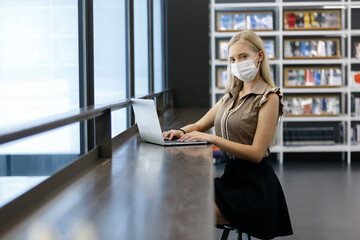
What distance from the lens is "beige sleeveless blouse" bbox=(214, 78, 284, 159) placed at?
2.70 meters

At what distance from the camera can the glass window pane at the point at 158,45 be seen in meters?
6.47

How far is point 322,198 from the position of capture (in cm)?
511

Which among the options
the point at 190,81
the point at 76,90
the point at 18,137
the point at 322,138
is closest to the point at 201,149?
the point at 76,90

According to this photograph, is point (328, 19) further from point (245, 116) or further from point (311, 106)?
point (245, 116)

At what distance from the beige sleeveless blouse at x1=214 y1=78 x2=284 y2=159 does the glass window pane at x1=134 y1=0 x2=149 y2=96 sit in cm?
241

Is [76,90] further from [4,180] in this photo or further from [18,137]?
[18,137]

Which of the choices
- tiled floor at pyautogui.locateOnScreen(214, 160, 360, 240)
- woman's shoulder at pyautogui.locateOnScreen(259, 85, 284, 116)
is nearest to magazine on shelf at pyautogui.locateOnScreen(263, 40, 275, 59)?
tiled floor at pyautogui.locateOnScreen(214, 160, 360, 240)

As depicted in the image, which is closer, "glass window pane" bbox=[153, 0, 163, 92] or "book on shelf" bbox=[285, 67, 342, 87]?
"glass window pane" bbox=[153, 0, 163, 92]

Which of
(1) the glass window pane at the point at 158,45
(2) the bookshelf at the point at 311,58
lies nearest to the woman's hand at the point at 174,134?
(1) the glass window pane at the point at 158,45

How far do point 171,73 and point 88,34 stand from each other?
3.94 m

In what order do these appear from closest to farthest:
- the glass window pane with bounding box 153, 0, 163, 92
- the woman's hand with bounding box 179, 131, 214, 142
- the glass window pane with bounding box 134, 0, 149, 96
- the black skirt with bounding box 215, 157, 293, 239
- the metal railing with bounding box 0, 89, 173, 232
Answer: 1. the metal railing with bounding box 0, 89, 173, 232
2. the black skirt with bounding box 215, 157, 293, 239
3. the woman's hand with bounding box 179, 131, 214, 142
4. the glass window pane with bounding box 134, 0, 149, 96
5. the glass window pane with bounding box 153, 0, 163, 92

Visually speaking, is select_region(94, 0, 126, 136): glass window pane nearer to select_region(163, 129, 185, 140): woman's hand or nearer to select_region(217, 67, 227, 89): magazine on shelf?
select_region(163, 129, 185, 140): woman's hand

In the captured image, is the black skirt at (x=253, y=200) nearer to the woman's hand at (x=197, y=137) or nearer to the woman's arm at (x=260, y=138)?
the woman's arm at (x=260, y=138)

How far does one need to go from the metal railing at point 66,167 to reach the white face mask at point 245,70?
606 mm
